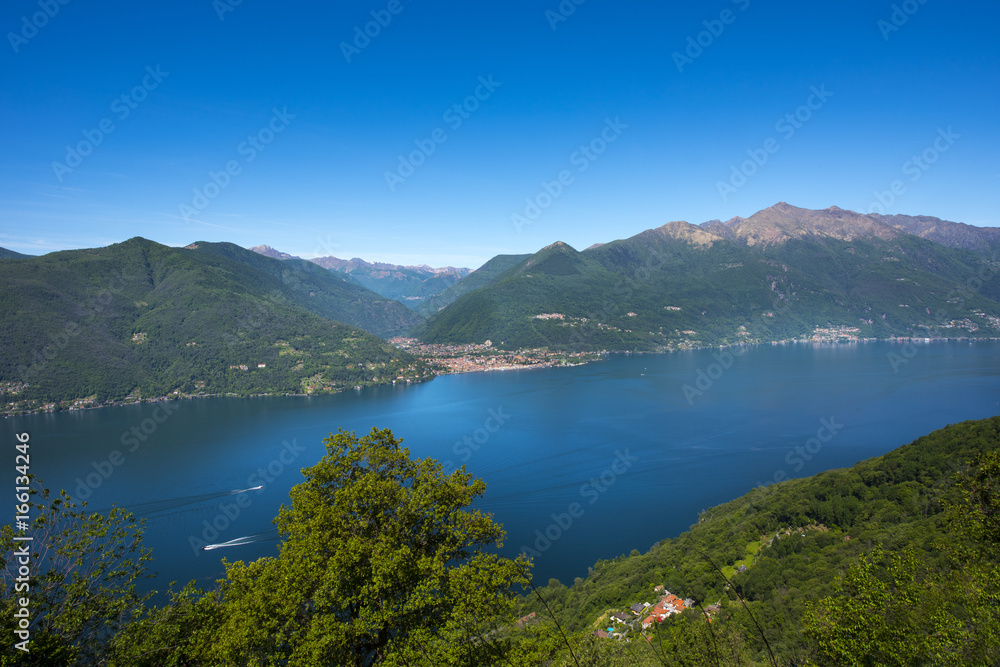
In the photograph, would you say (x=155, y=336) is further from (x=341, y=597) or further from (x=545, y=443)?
(x=341, y=597)

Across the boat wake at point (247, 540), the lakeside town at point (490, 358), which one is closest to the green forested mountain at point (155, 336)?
the lakeside town at point (490, 358)

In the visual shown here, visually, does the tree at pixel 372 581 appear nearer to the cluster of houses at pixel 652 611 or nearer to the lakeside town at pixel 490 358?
the cluster of houses at pixel 652 611

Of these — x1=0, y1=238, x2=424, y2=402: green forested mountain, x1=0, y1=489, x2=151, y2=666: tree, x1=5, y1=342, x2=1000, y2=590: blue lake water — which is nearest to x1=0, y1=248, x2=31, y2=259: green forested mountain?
x1=0, y1=238, x2=424, y2=402: green forested mountain

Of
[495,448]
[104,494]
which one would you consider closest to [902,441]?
[495,448]

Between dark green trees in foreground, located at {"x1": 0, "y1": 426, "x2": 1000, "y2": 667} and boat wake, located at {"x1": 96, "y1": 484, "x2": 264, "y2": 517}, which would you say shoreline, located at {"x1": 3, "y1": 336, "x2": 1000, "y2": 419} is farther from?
dark green trees in foreground, located at {"x1": 0, "y1": 426, "x2": 1000, "y2": 667}

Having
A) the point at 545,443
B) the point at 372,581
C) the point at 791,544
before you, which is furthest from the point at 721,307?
the point at 372,581
